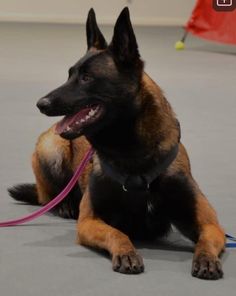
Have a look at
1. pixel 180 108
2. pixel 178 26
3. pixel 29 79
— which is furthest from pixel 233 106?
pixel 178 26

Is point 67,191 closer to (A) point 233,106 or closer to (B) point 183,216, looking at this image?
(B) point 183,216

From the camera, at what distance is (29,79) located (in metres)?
7.13

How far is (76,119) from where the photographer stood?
2.65 meters

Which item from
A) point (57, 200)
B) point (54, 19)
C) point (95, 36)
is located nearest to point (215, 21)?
point (54, 19)

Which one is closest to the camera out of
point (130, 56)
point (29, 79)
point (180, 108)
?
point (130, 56)

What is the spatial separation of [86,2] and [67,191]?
1010cm

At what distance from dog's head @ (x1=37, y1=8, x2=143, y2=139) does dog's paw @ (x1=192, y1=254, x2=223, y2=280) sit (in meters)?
0.59

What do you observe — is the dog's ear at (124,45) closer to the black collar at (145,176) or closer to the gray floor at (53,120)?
the black collar at (145,176)

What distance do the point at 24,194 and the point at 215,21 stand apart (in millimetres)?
6078

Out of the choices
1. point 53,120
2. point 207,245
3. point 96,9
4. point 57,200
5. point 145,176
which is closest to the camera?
point 207,245

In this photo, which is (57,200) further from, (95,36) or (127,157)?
(95,36)

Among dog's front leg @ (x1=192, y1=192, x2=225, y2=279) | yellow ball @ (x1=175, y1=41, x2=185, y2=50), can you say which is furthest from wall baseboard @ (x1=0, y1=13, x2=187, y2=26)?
dog's front leg @ (x1=192, y1=192, x2=225, y2=279)

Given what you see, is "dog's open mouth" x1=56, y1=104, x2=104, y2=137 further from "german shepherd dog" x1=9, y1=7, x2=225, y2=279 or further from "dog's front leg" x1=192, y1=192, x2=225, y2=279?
"dog's front leg" x1=192, y1=192, x2=225, y2=279

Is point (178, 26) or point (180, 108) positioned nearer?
point (180, 108)
